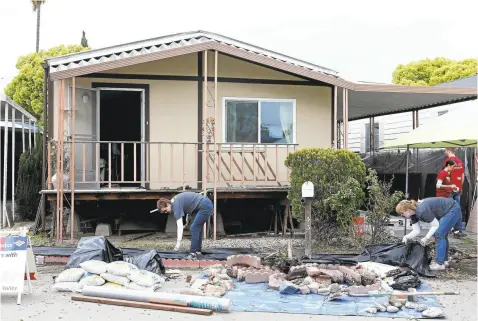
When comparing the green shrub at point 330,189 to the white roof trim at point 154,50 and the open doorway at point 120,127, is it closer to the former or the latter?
the white roof trim at point 154,50

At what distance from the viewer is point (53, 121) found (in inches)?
462

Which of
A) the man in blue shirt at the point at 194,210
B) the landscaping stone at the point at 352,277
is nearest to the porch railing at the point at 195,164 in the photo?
the man in blue shirt at the point at 194,210

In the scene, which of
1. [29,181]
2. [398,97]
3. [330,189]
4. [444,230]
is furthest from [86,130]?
[444,230]

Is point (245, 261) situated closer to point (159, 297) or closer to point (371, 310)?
point (159, 297)

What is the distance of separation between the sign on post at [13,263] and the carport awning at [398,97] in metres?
7.59

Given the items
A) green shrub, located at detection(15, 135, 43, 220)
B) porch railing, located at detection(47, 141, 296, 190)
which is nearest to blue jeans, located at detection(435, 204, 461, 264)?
porch railing, located at detection(47, 141, 296, 190)

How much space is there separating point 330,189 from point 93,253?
164 inches

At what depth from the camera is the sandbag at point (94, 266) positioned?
7152 millimetres

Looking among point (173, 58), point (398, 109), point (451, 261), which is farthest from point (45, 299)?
point (398, 109)

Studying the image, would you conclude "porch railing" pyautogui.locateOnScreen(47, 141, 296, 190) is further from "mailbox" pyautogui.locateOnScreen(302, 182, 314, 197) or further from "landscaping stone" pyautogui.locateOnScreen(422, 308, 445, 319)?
Result: "landscaping stone" pyautogui.locateOnScreen(422, 308, 445, 319)

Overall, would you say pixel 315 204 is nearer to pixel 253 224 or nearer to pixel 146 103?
pixel 253 224

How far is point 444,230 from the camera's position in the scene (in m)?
7.96

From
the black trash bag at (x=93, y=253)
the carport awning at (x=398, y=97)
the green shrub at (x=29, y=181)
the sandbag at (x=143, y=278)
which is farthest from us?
the green shrub at (x=29, y=181)

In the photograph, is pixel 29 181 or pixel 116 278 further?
pixel 29 181
